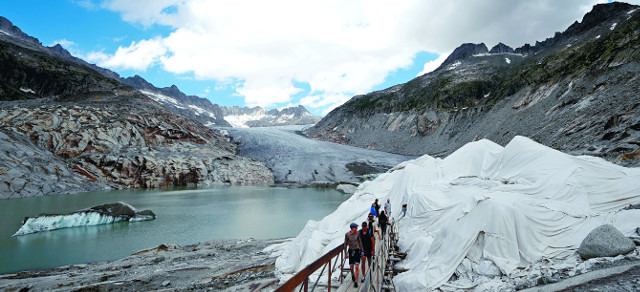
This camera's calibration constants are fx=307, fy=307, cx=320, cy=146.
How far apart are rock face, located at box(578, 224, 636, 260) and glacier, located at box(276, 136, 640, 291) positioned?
242 mm

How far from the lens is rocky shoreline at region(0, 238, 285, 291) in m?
11.0

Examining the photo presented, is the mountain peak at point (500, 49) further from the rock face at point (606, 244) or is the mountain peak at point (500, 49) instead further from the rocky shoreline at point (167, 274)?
the rock face at point (606, 244)

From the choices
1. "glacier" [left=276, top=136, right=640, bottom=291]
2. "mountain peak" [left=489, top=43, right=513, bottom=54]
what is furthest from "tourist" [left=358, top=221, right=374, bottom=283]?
"mountain peak" [left=489, top=43, right=513, bottom=54]

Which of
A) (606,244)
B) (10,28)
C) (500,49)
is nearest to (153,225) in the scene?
(606,244)

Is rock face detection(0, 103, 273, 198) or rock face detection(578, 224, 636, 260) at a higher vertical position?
rock face detection(0, 103, 273, 198)

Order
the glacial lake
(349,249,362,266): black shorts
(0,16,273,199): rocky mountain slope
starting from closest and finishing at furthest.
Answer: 1. (349,249,362,266): black shorts
2. the glacial lake
3. (0,16,273,199): rocky mountain slope

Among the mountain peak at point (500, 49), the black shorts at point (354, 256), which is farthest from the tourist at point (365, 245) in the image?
the mountain peak at point (500, 49)

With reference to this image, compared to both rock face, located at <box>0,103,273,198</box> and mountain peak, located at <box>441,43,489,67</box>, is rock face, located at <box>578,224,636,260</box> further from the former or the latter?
mountain peak, located at <box>441,43,489,67</box>

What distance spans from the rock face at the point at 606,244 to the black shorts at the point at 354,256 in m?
5.07

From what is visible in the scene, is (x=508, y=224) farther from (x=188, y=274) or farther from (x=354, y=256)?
(x=188, y=274)

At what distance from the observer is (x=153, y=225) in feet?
86.2

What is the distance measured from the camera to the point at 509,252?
8172mm

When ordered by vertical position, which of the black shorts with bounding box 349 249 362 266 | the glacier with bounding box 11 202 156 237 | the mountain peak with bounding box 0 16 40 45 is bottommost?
the glacier with bounding box 11 202 156 237

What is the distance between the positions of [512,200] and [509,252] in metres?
2.14
